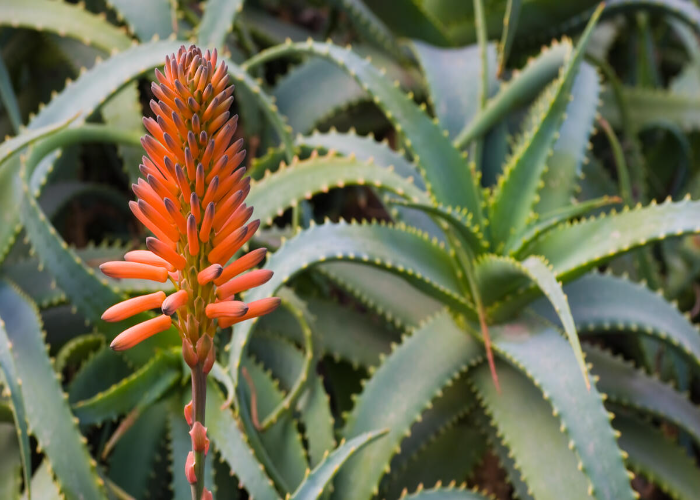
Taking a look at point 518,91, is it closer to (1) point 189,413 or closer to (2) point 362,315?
(2) point 362,315

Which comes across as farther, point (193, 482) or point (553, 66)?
point (553, 66)

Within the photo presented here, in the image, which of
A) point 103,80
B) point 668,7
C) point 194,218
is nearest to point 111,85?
point 103,80

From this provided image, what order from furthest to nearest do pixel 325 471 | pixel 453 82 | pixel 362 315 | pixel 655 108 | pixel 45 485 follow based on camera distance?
pixel 655 108
pixel 453 82
pixel 362 315
pixel 45 485
pixel 325 471

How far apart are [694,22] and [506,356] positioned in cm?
72

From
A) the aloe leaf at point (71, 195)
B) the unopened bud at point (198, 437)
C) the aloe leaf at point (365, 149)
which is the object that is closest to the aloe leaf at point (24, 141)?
the aloe leaf at point (71, 195)

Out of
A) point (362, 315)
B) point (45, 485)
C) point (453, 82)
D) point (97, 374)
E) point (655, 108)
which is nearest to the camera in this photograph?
point (45, 485)

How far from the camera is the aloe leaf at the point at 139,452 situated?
768 millimetres

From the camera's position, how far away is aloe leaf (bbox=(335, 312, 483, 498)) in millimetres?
724

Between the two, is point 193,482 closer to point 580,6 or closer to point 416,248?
point 416,248

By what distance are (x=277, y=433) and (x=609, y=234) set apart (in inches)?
18.0

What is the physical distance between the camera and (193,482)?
387 mm

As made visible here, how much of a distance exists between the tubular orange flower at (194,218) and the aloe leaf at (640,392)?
25.0 inches

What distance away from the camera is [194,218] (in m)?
0.37

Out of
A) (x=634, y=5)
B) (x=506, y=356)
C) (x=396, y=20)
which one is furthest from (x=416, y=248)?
(x=634, y=5)
